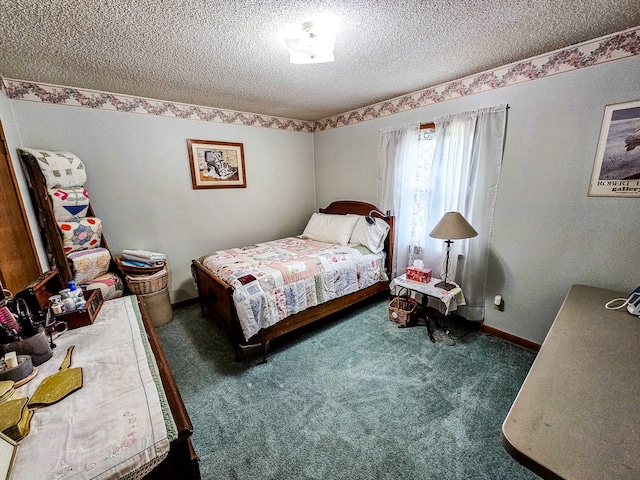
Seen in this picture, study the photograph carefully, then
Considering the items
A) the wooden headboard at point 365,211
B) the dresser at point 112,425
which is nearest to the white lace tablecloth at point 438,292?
the wooden headboard at point 365,211

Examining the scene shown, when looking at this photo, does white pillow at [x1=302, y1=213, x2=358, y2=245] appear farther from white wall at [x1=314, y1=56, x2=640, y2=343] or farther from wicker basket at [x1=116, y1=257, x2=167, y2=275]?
wicker basket at [x1=116, y1=257, x2=167, y2=275]

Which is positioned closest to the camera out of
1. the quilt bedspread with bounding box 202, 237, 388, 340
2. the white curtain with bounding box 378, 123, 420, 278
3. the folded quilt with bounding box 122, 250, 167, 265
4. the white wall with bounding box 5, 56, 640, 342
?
the white wall with bounding box 5, 56, 640, 342

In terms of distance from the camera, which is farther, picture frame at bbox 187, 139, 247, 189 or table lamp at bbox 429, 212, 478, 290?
picture frame at bbox 187, 139, 247, 189

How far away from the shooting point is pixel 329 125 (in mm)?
3852

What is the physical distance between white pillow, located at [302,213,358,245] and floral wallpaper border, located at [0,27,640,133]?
1279mm

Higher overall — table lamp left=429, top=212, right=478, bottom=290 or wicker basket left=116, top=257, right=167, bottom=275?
table lamp left=429, top=212, right=478, bottom=290

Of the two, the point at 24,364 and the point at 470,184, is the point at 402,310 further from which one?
the point at 24,364

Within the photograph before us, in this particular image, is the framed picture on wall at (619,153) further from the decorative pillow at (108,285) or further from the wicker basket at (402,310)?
the decorative pillow at (108,285)

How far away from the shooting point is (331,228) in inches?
135

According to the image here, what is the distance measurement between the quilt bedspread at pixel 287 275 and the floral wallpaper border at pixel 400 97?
165 centimetres

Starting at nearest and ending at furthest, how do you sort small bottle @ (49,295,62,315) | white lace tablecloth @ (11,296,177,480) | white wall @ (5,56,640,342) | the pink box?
1. white lace tablecloth @ (11,296,177,480)
2. small bottle @ (49,295,62,315)
3. white wall @ (5,56,640,342)
4. the pink box

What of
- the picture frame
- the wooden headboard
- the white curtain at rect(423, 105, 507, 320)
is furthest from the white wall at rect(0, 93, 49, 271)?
the white curtain at rect(423, 105, 507, 320)

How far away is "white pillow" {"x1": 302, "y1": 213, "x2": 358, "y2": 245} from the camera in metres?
3.30

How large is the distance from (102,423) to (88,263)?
2.16 meters
